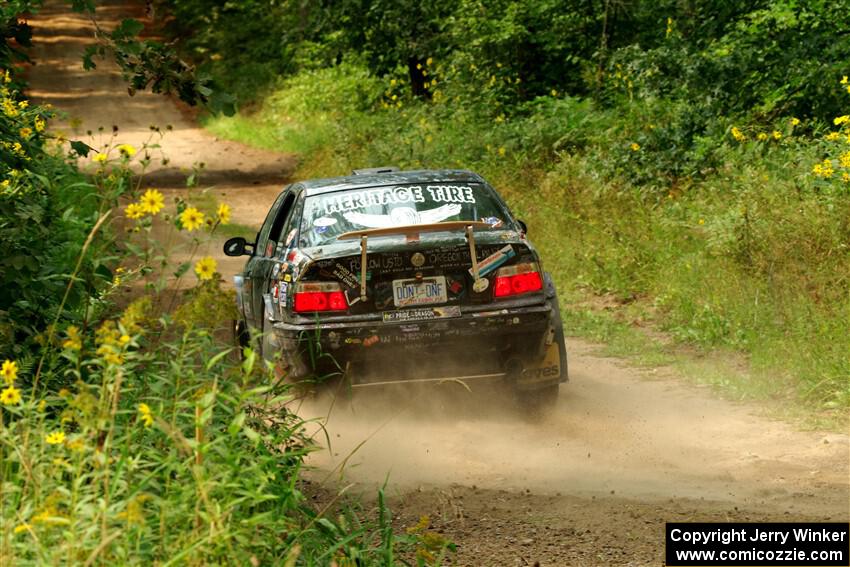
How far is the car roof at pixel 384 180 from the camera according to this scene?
939cm

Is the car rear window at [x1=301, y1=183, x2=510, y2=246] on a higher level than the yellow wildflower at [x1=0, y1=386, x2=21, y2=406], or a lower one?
higher

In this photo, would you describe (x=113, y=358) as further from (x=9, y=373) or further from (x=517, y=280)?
(x=517, y=280)

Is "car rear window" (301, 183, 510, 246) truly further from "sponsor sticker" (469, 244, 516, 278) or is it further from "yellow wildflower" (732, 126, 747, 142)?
"yellow wildflower" (732, 126, 747, 142)

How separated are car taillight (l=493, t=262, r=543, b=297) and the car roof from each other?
46.5 inches

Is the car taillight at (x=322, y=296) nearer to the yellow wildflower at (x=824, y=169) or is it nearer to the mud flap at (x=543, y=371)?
the mud flap at (x=543, y=371)

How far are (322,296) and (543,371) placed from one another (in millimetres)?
1619

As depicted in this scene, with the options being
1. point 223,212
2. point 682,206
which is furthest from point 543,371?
point 682,206

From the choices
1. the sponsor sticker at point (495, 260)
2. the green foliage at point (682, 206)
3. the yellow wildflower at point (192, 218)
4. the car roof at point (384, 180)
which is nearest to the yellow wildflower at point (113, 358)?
the yellow wildflower at point (192, 218)

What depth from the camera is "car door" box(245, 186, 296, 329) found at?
927cm

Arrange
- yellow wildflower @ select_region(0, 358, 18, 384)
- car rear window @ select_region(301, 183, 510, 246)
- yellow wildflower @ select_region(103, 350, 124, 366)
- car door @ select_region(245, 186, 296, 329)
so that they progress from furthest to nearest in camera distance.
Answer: car door @ select_region(245, 186, 296, 329) → car rear window @ select_region(301, 183, 510, 246) → yellow wildflower @ select_region(0, 358, 18, 384) → yellow wildflower @ select_region(103, 350, 124, 366)

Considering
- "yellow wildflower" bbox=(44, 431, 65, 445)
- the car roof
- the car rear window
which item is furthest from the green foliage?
A: "yellow wildflower" bbox=(44, 431, 65, 445)

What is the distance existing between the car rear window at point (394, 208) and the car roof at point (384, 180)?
6 cm

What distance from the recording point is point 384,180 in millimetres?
9469

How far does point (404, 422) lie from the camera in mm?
8797
